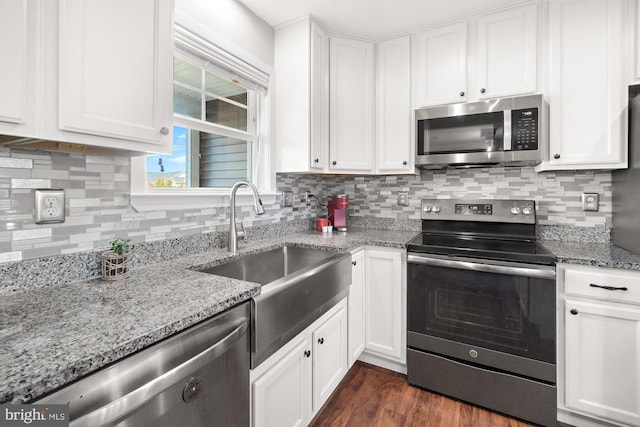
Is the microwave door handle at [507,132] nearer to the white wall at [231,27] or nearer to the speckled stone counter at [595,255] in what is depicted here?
the speckled stone counter at [595,255]

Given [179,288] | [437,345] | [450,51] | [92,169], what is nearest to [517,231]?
[437,345]

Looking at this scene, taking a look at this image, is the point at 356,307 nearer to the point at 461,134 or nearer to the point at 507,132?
the point at 461,134

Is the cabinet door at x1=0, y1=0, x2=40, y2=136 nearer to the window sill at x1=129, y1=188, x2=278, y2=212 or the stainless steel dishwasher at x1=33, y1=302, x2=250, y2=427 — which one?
the window sill at x1=129, y1=188, x2=278, y2=212

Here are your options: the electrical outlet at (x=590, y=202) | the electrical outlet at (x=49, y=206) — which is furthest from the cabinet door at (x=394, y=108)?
the electrical outlet at (x=49, y=206)

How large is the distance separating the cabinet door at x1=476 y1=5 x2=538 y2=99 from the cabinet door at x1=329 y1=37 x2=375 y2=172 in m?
0.79

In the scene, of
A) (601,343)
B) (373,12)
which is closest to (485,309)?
(601,343)

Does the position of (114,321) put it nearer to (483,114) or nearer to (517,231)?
(483,114)

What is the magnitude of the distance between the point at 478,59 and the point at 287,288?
6.61ft

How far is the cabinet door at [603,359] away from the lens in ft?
4.96

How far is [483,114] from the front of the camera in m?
2.03

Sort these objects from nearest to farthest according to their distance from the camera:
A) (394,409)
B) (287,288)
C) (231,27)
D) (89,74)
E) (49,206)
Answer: (89,74) < (49,206) < (287,288) < (394,409) < (231,27)

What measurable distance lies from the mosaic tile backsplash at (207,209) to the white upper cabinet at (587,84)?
0.32 meters

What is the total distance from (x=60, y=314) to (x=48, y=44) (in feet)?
2.53

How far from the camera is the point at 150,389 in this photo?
29.3 inches
